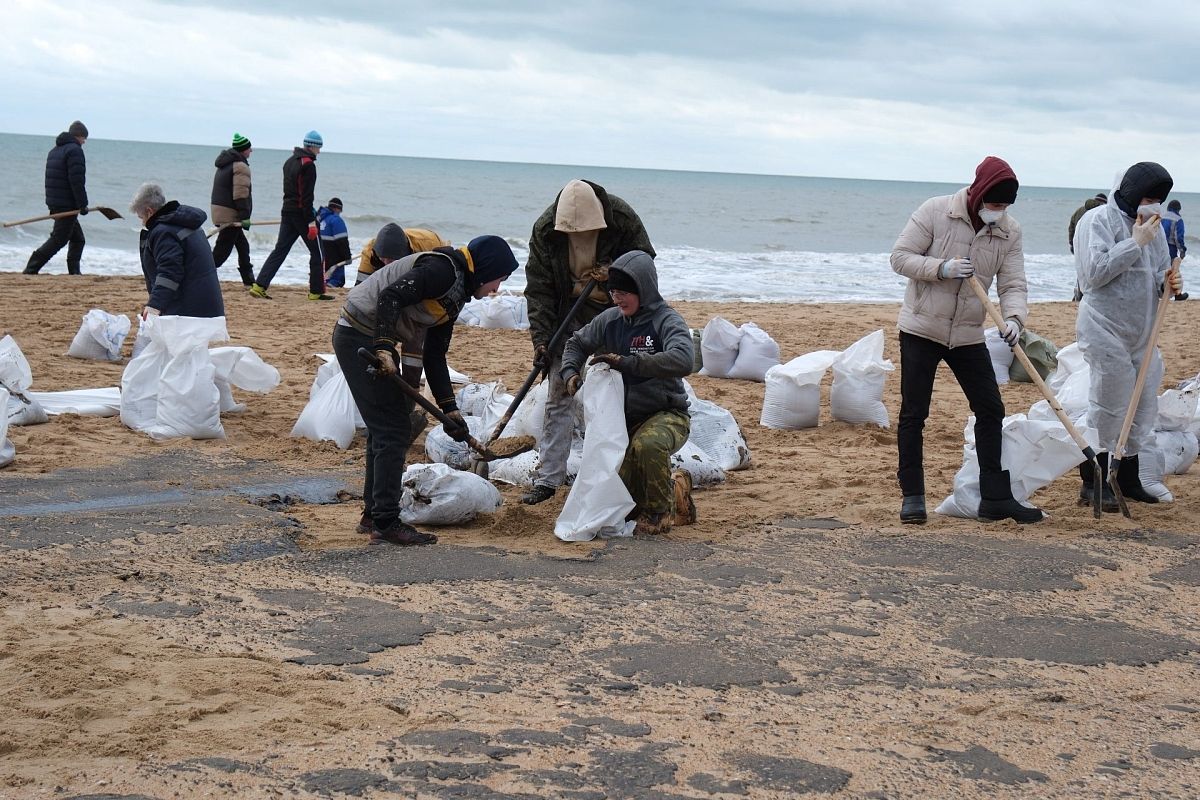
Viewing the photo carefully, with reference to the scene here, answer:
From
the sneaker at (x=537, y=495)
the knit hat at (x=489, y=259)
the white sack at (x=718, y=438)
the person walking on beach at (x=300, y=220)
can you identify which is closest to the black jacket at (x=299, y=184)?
the person walking on beach at (x=300, y=220)

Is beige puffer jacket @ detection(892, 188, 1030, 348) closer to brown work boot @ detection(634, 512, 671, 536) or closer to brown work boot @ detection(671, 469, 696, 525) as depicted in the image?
brown work boot @ detection(671, 469, 696, 525)

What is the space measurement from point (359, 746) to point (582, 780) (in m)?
0.55

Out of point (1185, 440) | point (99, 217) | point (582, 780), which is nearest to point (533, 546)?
point (582, 780)

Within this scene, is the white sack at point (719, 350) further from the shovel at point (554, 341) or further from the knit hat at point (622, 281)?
the knit hat at point (622, 281)

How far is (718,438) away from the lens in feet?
20.1

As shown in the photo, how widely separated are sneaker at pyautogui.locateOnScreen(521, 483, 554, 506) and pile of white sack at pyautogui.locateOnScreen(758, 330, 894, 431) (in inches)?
88.4

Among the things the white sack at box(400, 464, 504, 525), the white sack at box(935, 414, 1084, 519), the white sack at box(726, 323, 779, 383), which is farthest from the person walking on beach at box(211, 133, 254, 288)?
the white sack at box(935, 414, 1084, 519)

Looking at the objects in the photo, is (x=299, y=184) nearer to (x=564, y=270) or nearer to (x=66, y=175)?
(x=66, y=175)

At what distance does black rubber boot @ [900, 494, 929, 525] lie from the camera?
17.0ft

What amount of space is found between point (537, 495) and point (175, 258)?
258 centimetres

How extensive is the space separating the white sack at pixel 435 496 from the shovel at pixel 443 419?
200mm

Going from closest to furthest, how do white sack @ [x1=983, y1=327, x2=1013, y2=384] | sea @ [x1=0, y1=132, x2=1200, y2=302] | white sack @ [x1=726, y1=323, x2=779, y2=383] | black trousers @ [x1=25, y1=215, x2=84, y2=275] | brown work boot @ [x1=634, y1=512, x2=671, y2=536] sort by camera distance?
brown work boot @ [x1=634, y1=512, x2=671, y2=536] → white sack @ [x1=983, y1=327, x2=1013, y2=384] → white sack @ [x1=726, y1=323, x2=779, y2=383] → black trousers @ [x1=25, y1=215, x2=84, y2=275] → sea @ [x1=0, y1=132, x2=1200, y2=302]

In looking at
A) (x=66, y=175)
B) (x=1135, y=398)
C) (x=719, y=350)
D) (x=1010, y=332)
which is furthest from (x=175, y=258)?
(x=66, y=175)

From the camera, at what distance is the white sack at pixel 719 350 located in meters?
8.72
